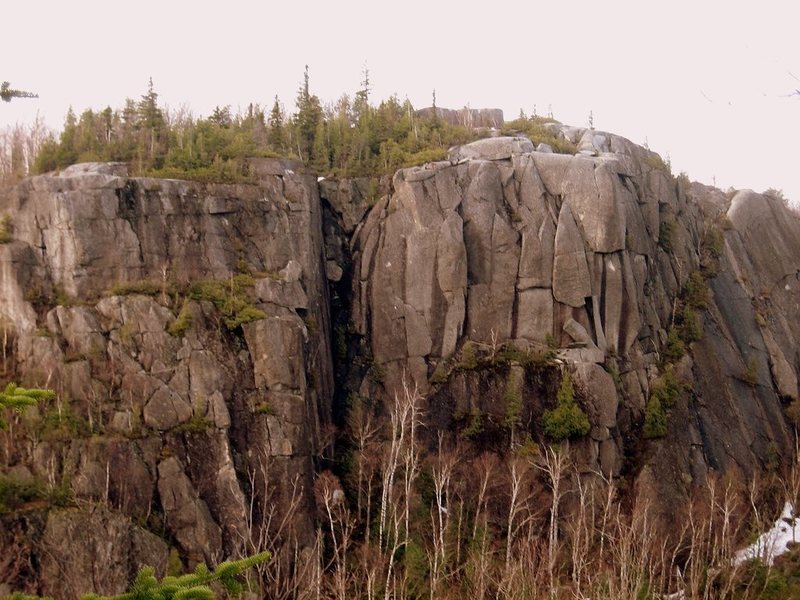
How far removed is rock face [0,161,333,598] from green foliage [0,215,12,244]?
419mm

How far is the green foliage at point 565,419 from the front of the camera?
1502 inches

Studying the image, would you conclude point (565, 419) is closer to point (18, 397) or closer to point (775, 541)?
point (775, 541)

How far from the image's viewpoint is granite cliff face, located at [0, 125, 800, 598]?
31.0 metres

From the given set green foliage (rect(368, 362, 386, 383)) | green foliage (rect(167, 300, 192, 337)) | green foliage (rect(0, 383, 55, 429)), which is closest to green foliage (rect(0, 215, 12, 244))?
green foliage (rect(167, 300, 192, 337))

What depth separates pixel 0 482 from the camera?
28922 mm

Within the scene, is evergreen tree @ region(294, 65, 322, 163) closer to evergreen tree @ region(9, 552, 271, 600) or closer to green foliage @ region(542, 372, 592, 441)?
green foliage @ region(542, 372, 592, 441)

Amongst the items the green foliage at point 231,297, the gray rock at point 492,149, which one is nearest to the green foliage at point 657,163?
the gray rock at point 492,149

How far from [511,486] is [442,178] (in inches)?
655

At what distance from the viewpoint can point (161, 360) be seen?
1323 inches

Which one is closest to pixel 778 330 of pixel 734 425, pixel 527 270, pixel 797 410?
pixel 797 410

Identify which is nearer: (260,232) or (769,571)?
(769,571)

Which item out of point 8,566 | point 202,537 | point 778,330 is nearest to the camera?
point 8,566

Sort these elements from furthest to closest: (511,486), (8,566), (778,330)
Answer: (778,330), (511,486), (8,566)

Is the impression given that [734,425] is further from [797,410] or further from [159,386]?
[159,386]
